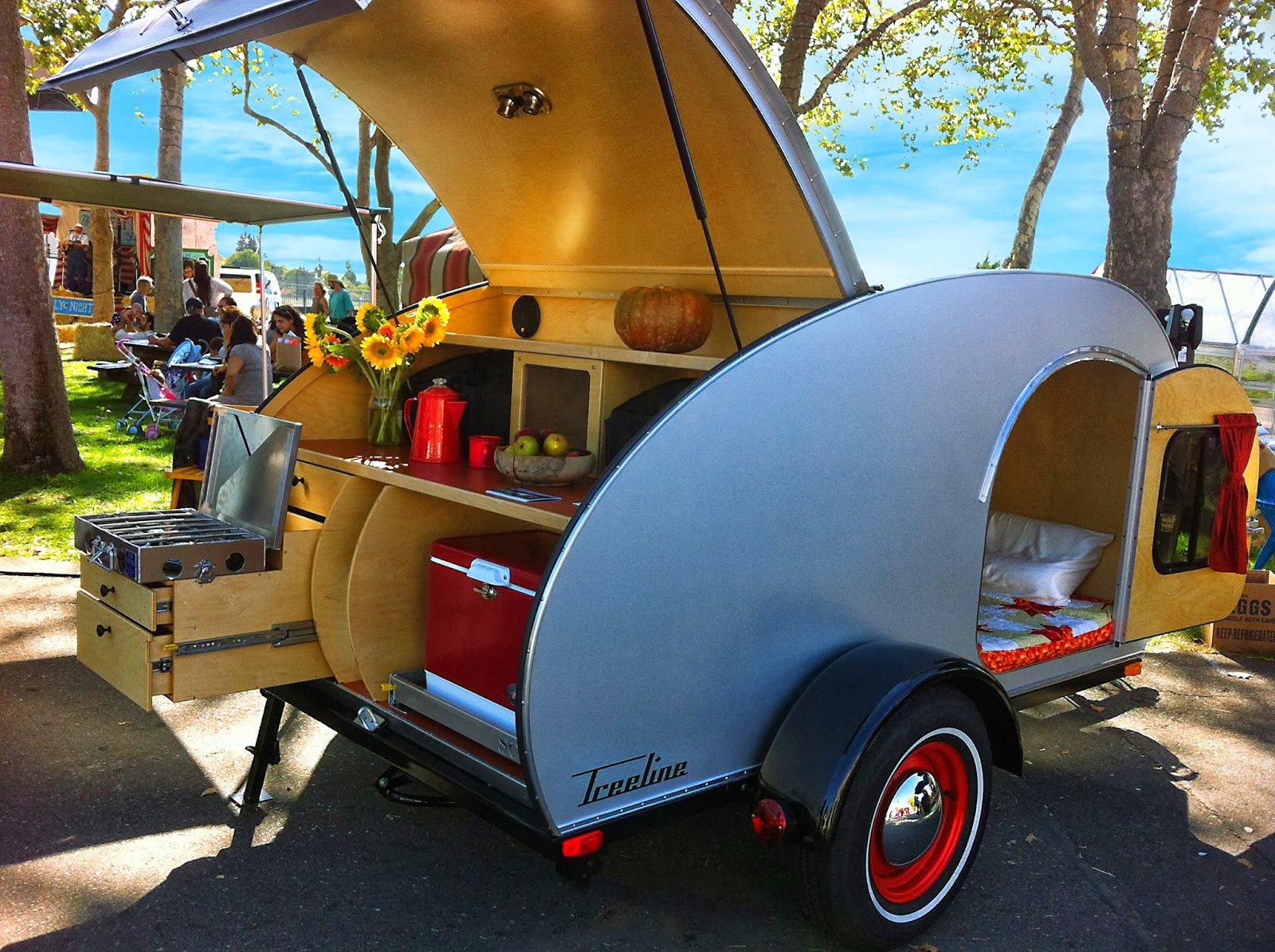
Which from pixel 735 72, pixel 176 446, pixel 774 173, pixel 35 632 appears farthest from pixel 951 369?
pixel 35 632

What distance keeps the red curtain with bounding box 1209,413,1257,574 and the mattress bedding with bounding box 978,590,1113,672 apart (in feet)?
1.79

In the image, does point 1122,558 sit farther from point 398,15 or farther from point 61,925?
point 61,925

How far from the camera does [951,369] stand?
10.9 ft

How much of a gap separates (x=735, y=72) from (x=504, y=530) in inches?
74.8

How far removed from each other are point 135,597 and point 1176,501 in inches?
162

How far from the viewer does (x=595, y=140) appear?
12.6 feet

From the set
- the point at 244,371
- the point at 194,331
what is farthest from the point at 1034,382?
the point at 194,331

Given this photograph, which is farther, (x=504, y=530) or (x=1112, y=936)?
(x=504, y=530)

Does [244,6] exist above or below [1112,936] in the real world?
above

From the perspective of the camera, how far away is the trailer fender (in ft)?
9.45

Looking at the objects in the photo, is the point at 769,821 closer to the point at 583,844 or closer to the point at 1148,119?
the point at 583,844

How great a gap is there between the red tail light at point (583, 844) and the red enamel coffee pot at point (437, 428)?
180 cm

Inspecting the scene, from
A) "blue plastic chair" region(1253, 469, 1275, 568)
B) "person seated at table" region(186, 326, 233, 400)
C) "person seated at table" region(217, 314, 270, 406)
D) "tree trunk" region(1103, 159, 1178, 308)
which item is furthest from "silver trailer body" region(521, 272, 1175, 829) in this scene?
"person seated at table" region(186, 326, 233, 400)

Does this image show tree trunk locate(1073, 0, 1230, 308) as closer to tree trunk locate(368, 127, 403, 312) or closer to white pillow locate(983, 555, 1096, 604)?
white pillow locate(983, 555, 1096, 604)
